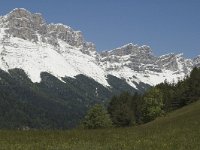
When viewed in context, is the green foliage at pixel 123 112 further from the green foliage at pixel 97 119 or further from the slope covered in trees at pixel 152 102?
the green foliage at pixel 97 119

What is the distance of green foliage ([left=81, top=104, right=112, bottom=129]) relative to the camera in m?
137

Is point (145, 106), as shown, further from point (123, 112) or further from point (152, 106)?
point (123, 112)

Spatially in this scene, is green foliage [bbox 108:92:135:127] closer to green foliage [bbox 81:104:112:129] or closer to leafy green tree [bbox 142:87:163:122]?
green foliage [bbox 81:104:112:129]

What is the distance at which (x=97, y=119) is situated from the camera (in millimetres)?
138750

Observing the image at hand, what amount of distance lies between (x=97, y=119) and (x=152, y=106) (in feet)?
55.8

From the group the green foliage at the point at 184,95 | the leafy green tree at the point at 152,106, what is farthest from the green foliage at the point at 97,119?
the green foliage at the point at 184,95

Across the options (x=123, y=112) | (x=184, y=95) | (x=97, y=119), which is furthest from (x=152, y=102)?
(x=123, y=112)

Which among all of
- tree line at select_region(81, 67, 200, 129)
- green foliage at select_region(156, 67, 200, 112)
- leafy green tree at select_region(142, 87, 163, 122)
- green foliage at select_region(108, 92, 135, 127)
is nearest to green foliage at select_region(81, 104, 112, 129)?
tree line at select_region(81, 67, 200, 129)

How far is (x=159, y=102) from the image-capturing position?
439ft

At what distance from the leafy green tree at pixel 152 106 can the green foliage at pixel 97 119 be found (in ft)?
34.8

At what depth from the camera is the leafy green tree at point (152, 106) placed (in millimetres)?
128750

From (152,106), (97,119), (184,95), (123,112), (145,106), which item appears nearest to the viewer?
(152,106)

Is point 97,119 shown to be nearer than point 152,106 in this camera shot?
No

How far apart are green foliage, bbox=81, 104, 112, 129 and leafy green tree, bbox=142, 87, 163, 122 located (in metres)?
10.6
